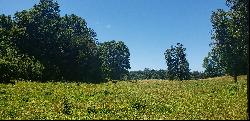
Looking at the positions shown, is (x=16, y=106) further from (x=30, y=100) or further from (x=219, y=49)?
(x=219, y=49)

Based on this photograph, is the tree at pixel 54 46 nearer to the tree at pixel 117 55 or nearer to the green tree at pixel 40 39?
the green tree at pixel 40 39

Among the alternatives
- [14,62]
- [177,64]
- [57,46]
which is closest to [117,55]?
[177,64]

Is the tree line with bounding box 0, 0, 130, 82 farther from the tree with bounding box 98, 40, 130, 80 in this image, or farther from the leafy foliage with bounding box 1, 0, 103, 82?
the tree with bounding box 98, 40, 130, 80

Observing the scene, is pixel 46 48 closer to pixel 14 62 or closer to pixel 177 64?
pixel 14 62

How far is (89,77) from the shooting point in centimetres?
8888

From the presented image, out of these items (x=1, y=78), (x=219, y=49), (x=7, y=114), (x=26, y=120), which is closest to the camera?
(x=26, y=120)

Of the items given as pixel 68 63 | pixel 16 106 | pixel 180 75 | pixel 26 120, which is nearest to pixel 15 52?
pixel 68 63

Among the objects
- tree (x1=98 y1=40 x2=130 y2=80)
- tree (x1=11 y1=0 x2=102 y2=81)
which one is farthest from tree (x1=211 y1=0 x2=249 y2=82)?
tree (x1=98 y1=40 x2=130 y2=80)

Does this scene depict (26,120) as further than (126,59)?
No

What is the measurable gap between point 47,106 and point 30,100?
155 inches

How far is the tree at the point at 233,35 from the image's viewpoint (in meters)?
53.0

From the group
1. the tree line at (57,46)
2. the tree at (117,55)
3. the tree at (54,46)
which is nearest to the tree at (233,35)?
the tree line at (57,46)

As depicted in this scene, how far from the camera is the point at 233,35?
56812 mm

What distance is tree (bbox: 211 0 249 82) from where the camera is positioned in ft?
174
